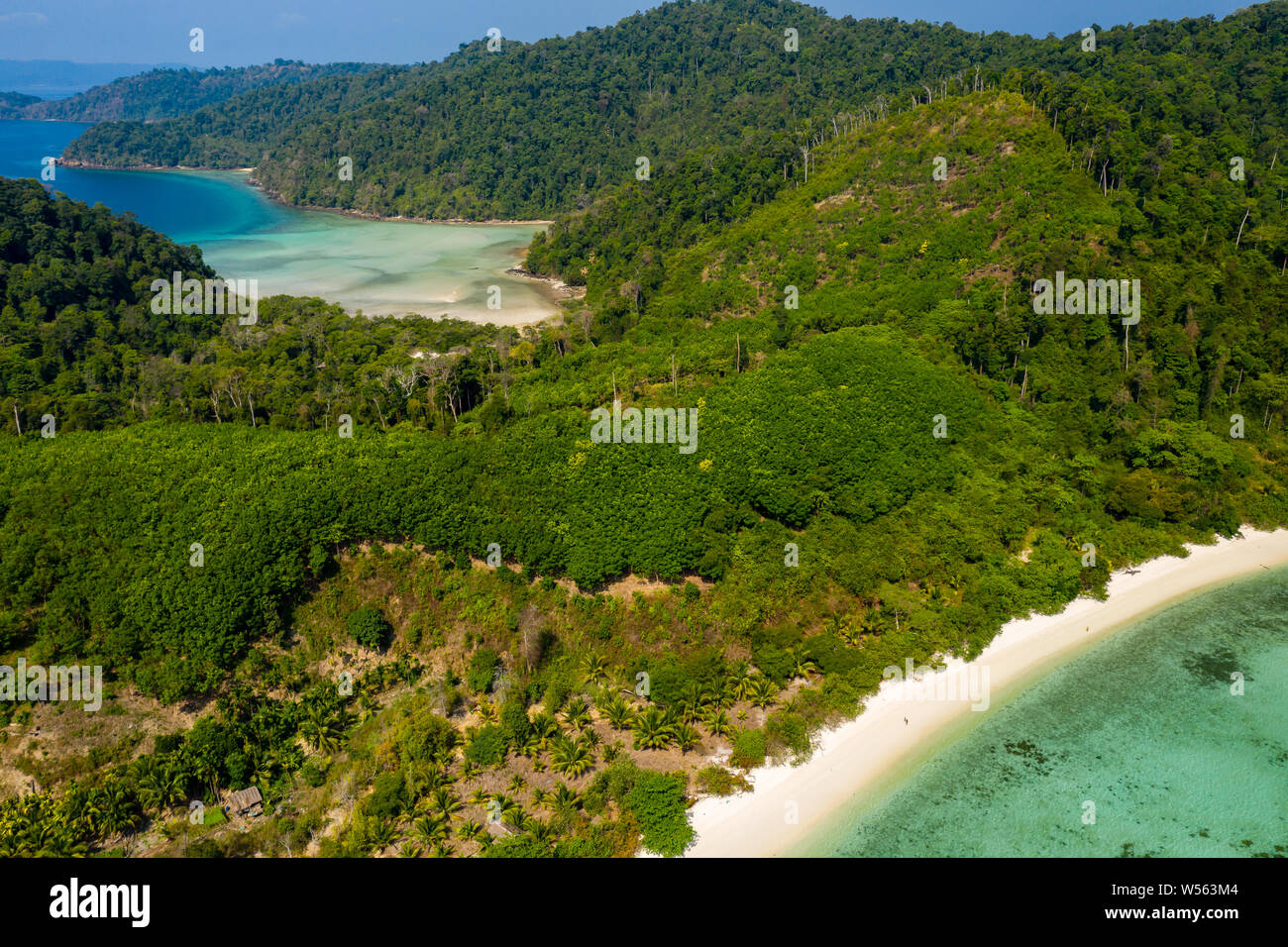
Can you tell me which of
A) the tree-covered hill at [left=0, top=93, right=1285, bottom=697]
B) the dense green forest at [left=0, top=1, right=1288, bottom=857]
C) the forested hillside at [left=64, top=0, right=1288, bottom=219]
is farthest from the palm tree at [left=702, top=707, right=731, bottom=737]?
the forested hillside at [left=64, top=0, right=1288, bottom=219]

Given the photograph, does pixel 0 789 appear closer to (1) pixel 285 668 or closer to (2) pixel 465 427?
(1) pixel 285 668

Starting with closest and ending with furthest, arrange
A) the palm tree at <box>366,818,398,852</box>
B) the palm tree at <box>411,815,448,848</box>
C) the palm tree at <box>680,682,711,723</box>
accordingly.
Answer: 1. the palm tree at <box>366,818,398,852</box>
2. the palm tree at <box>411,815,448,848</box>
3. the palm tree at <box>680,682,711,723</box>

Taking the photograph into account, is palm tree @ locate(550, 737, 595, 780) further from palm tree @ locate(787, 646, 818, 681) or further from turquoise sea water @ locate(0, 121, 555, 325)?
turquoise sea water @ locate(0, 121, 555, 325)

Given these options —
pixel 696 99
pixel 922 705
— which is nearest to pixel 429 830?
pixel 922 705

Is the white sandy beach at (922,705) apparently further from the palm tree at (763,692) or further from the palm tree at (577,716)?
the palm tree at (577,716)

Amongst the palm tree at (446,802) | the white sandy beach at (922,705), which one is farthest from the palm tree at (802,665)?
the palm tree at (446,802)

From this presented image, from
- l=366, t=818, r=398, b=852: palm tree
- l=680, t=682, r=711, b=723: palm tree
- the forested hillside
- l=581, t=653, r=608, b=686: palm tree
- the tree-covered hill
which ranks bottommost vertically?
l=366, t=818, r=398, b=852: palm tree

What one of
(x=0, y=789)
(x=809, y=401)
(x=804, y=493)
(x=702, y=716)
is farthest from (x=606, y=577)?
(x=0, y=789)
